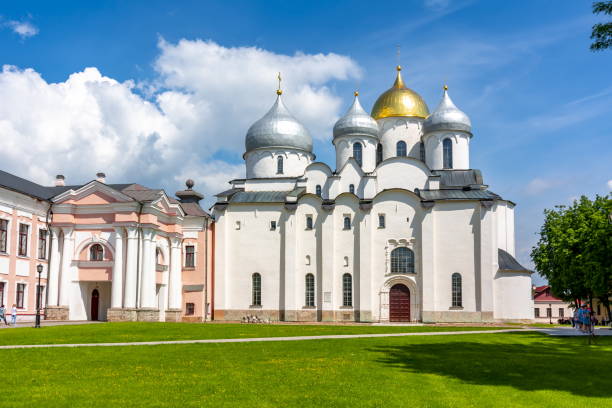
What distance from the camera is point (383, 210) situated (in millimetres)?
49188

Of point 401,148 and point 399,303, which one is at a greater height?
point 401,148

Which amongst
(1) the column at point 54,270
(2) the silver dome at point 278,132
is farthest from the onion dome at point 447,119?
(1) the column at point 54,270

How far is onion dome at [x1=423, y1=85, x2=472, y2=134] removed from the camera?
53.2m

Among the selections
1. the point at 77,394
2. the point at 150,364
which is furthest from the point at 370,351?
the point at 77,394

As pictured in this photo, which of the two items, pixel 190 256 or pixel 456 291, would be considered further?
pixel 190 256

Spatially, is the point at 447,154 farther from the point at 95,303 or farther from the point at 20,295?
the point at 20,295

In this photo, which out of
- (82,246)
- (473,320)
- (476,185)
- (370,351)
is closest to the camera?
(370,351)

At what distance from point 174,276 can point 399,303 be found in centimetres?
1599

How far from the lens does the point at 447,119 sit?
175 ft

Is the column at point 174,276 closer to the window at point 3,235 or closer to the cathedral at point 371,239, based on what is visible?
the cathedral at point 371,239

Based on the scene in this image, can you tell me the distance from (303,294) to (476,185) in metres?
14.8

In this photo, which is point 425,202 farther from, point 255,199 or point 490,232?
point 255,199

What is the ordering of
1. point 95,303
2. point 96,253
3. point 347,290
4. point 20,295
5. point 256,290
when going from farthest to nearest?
point 256,290 → point 347,290 → point 95,303 → point 96,253 → point 20,295

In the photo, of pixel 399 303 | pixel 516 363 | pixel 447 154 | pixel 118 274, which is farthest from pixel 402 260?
pixel 516 363
